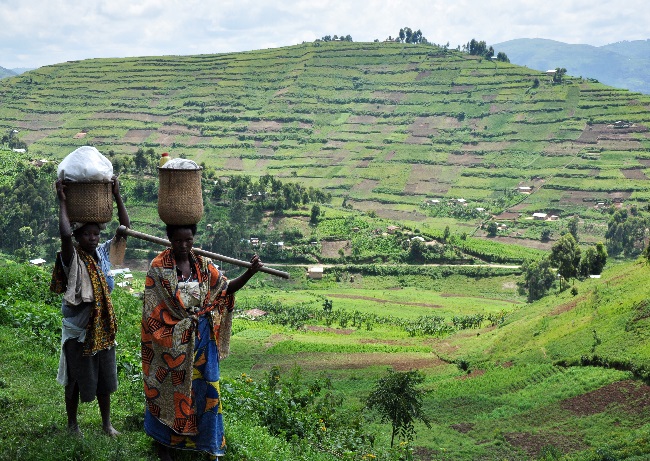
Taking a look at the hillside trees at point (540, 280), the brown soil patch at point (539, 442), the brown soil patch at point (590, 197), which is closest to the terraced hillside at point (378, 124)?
the brown soil patch at point (590, 197)

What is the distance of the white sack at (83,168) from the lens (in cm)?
564

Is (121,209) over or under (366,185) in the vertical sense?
over

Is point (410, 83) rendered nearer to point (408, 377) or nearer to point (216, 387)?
point (408, 377)

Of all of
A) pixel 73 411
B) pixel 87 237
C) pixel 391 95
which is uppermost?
pixel 391 95

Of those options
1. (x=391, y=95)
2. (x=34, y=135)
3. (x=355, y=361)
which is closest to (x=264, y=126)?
(x=391, y=95)

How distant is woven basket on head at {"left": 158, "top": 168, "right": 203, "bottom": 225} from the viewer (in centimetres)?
547

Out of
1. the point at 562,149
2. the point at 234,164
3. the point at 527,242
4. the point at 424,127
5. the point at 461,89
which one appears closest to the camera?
the point at 527,242

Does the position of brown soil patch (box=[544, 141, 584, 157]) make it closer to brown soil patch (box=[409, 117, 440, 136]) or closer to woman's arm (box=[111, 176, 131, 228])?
brown soil patch (box=[409, 117, 440, 136])

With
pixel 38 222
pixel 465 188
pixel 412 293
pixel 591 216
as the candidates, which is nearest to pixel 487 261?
pixel 412 293

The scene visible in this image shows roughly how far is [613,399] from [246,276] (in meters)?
19.3

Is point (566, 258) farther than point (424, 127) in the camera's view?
No

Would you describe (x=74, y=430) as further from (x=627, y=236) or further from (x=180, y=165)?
(x=627, y=236)

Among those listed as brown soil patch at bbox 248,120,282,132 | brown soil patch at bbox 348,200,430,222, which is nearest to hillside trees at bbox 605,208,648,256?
brown soil patch at bbox 348,200,430,222

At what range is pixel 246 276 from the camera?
18.3 feet
